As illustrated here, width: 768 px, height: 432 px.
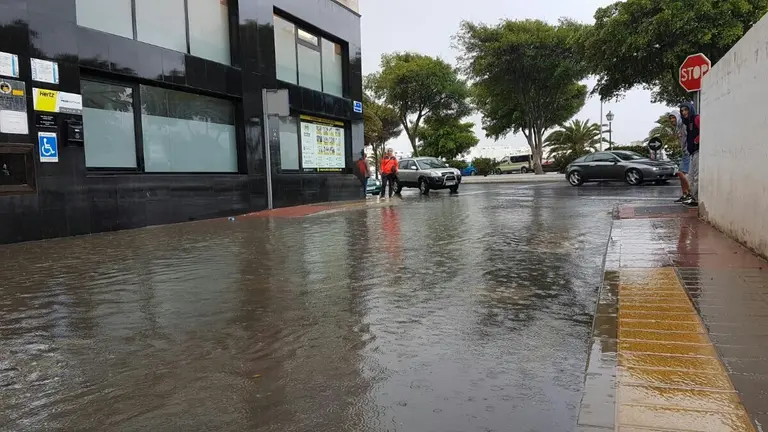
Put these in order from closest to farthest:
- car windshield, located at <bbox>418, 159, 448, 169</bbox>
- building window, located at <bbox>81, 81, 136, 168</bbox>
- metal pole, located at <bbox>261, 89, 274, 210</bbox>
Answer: building window, located at <bbox>81, 81, 136, 168</bbox>, metal pole, located at <bbox>261, 89, 274, 210</bbox>, car windshield, located at <bbox>418, 159, 448, 169</bbox>

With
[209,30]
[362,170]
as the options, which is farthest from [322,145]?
[209,30]

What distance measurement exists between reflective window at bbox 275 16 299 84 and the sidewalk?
42.4 feet

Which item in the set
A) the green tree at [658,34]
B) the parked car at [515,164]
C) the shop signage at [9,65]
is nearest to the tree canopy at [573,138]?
the parked car at [515,164]

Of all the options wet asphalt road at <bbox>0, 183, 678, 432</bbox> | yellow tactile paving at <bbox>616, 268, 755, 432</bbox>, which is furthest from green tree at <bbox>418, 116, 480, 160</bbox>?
yellow tactile paving at <bbox>616, 268, 755, 432</bbox>

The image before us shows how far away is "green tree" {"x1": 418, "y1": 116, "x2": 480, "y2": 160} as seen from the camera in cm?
5191

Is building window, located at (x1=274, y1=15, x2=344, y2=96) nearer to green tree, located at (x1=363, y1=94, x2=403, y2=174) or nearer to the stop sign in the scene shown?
the stop sign

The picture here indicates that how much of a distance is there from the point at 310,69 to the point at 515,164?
4580 centimetres

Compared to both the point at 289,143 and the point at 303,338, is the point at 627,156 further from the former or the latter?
the point at 303,338

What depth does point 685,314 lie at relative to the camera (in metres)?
3.88

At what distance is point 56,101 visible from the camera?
32.4 feet

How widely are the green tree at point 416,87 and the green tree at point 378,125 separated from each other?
6.65ft

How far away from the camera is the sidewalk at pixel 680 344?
8.05ft

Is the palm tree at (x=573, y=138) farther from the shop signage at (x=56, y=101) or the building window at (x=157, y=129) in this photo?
the shop signage at (x=56, y=101)

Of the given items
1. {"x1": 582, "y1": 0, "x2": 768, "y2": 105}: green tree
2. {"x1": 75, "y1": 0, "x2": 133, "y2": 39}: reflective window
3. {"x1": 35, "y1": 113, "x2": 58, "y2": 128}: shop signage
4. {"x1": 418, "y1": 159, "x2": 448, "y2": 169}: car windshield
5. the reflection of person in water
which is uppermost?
{"x1": 582, "y1": 0, "x2": 768, "y2": 105}: green tree
